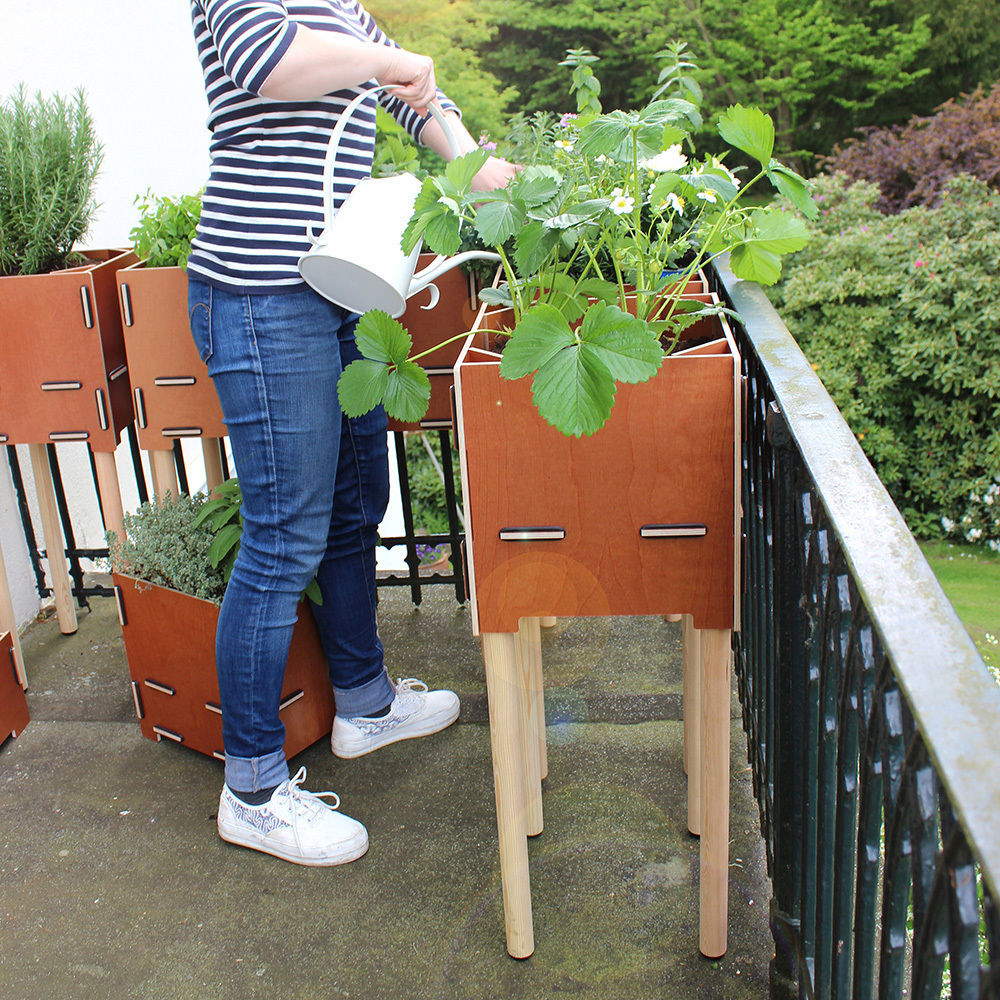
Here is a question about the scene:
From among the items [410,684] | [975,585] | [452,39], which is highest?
[452,39]

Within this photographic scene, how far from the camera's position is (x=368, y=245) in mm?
1453

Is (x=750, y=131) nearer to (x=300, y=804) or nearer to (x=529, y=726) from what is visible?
(x=529, y=726)

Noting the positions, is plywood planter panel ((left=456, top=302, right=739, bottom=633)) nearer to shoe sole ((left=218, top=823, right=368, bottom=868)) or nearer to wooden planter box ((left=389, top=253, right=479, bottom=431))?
shoe sole ((left=218, top=823, right=368, bottom=868))

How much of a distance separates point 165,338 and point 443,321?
0.61 m

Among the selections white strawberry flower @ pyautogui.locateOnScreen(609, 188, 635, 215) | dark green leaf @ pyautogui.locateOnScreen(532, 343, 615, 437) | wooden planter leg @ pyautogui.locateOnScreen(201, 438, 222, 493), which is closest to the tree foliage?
wooden planter leg @ pyautogui.locateOnScreen(201, 438, 222, 493)

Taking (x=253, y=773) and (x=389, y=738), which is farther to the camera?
(x=389, y=738)

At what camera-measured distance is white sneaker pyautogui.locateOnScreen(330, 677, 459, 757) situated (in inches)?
81.6

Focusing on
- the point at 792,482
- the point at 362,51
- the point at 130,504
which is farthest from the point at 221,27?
the point at 130,504

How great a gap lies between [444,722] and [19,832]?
2.81 ft

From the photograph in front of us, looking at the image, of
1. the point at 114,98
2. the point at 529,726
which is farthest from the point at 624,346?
the point at 114,98

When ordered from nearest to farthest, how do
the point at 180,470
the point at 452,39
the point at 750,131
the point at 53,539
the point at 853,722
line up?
the point at 853,722
the point at 750,131
the point at 53,539
the point at 180,470
the point at 452,39

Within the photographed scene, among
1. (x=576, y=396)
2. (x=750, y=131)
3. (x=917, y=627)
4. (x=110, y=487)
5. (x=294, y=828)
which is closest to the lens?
(x=917, y=627)

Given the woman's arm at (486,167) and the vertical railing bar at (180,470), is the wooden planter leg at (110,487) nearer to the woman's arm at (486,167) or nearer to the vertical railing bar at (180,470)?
the vertical railing bar at (180,470)

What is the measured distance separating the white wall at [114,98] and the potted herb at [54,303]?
424mm
